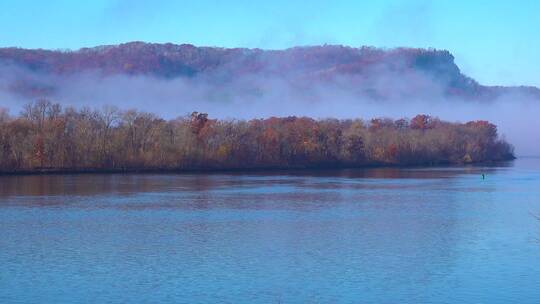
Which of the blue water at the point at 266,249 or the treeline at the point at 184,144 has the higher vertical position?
the treeline at the point at 184,144

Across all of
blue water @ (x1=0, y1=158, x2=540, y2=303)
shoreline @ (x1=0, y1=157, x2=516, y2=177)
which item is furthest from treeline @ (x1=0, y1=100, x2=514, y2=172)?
blue water @ (x1=0, y1=158, x2=540, y2=303)

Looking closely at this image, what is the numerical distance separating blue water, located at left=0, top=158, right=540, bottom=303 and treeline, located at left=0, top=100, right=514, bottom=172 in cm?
1857

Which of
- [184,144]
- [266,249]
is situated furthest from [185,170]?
[266,249]

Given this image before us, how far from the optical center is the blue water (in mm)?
11180

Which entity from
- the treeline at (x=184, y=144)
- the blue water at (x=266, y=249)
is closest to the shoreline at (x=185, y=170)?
the treeline at (x=184, y=144)

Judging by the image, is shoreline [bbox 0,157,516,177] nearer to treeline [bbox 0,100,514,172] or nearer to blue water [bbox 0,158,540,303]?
treeline [bbox 0,100,514,172]

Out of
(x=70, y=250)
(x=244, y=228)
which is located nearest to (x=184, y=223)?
(x=244, y=228)

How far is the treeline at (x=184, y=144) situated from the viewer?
4578 centimetres

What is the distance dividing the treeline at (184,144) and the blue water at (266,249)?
1857 cm

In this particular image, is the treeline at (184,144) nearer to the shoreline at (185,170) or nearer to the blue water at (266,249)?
the shoreline at (185,170)

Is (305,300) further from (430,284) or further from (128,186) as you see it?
(128,186)

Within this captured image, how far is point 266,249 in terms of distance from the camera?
15.0 metres

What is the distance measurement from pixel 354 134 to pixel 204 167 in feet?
52.8

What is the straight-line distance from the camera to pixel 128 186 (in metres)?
34.1
